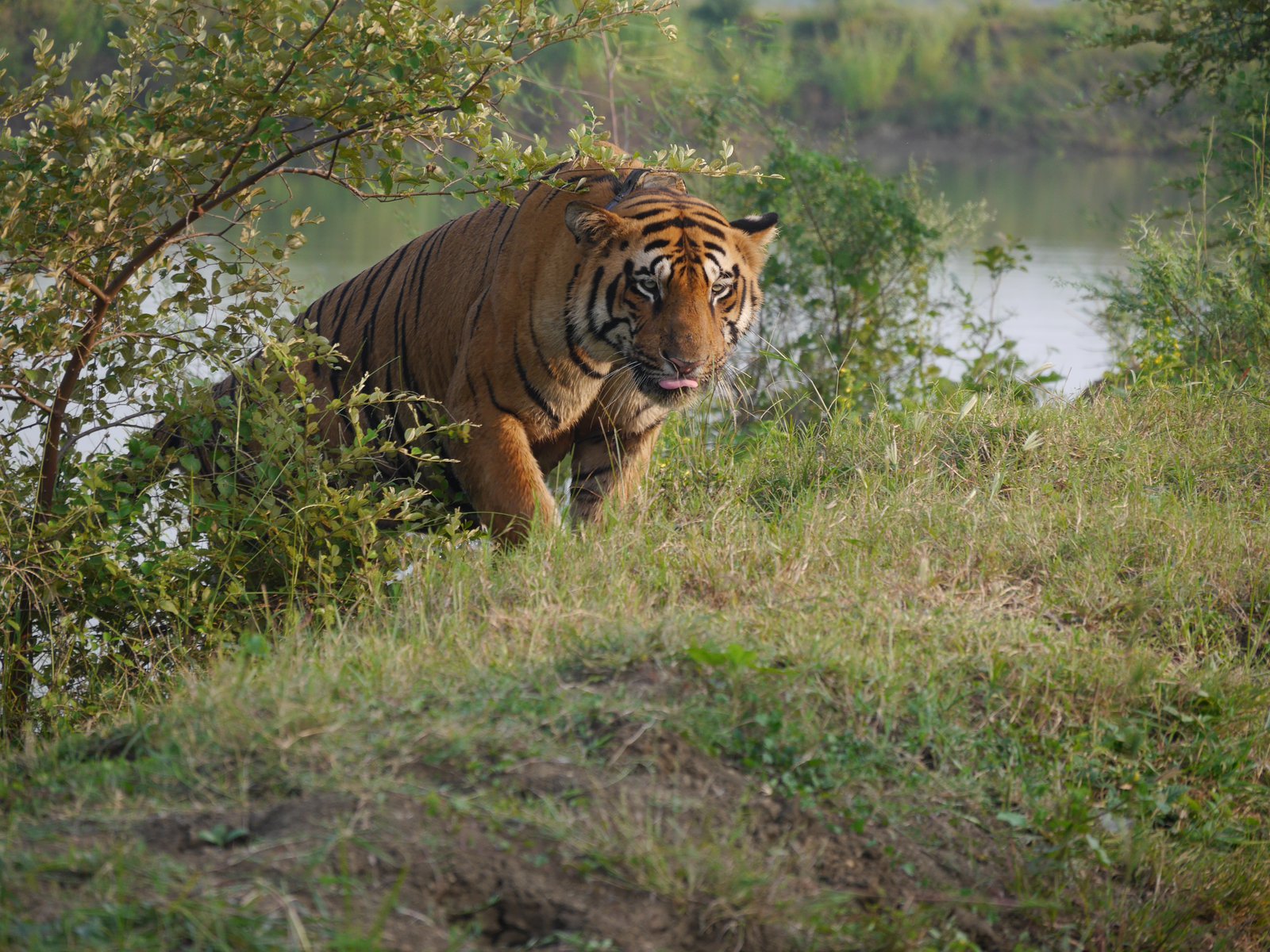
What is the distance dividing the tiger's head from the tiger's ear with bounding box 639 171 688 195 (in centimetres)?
25

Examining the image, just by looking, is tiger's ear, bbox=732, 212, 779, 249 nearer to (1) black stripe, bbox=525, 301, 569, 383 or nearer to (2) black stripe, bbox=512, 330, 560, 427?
(1) black stripe, bbox=525, 301, 569, 383

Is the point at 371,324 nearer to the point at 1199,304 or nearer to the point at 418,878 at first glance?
the point at 418,878

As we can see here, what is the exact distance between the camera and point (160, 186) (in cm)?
397

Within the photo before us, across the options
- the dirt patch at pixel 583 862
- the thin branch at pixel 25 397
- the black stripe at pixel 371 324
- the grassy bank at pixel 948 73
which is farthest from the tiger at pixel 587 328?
the grassy bank at pixel 948 73

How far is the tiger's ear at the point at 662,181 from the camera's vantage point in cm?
447

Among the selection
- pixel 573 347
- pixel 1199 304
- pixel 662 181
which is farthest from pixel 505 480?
pixel 1199 304

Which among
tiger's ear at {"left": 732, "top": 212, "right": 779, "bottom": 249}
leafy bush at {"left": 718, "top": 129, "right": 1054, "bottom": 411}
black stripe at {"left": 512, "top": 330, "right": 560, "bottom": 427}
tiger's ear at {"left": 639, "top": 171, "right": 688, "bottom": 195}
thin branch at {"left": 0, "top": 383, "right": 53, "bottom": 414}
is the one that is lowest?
leafy bush at {"left": 718, "top": 129, "right": 1054, "bottom": 411}

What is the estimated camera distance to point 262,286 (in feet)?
13.6

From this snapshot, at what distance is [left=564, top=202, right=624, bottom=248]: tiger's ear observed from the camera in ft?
13.3

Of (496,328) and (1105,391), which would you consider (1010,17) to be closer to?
(1105,391)

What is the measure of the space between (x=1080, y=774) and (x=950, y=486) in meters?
1.61

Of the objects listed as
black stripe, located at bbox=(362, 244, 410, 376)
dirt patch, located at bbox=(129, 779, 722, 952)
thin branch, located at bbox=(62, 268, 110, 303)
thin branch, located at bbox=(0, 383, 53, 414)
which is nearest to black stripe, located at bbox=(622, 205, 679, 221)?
black stripe, located at bbox=(362, 244, 410, 376)

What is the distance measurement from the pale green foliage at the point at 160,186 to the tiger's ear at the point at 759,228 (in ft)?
2.06

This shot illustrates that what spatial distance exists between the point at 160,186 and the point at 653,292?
1.55 m
